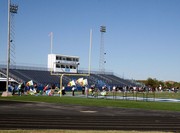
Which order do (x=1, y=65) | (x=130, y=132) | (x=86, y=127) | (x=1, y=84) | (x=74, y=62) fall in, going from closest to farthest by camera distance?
(x=130, y=132)
(x=86, y=127)
(x=1, y=84)
(x=1, y=65)
(x=74, y=62)

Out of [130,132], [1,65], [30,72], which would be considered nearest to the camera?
[130,132]

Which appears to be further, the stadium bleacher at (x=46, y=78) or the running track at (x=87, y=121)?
the stadium bleacher at (x=46, y=78)

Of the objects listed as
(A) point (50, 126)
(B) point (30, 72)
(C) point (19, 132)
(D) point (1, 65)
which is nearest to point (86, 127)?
(A) point (50, 126)

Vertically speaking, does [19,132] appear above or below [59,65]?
below

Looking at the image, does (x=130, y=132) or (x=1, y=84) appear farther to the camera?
(x=1, y=84)

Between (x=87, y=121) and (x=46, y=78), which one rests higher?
(x=46, y=78)

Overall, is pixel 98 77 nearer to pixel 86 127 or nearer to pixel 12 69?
pixel 12 69

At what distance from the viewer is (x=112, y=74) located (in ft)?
317

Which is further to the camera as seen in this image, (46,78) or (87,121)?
(46,78)

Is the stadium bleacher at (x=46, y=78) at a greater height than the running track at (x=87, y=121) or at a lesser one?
greater

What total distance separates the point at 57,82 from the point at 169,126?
189 ft

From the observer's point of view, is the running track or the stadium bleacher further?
the stadium bleacher

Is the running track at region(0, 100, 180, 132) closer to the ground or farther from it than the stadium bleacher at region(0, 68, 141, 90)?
closer to the ground

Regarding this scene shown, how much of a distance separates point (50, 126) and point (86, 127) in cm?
137
